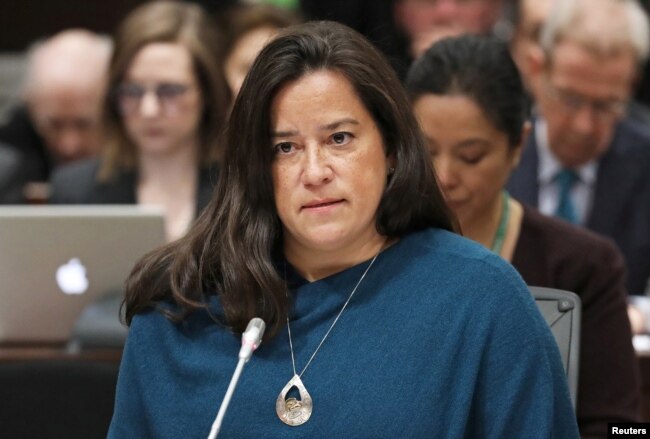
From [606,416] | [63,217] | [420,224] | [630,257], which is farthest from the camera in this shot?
[630,257]

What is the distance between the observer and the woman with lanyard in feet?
7.06

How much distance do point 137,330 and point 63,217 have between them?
88 cm

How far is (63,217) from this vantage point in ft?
10.4

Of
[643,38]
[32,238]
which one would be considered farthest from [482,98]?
[643,38]

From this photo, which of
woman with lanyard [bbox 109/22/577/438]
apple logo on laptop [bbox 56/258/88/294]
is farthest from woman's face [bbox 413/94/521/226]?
apple logo on laptop [bbox 56/258/88/294]

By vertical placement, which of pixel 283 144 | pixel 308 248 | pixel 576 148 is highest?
pixel 283 144

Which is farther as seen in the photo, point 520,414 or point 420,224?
point 420,224

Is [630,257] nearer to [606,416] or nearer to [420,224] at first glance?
[606,416]

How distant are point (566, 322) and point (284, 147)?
2.29 ft

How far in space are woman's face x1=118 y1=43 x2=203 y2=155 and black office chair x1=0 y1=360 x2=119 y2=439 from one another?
150cm

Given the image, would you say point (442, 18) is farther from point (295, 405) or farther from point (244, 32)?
point (295, 405)

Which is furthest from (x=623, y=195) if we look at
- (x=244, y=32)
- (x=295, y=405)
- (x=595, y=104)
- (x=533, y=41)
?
(x=295, y=405)

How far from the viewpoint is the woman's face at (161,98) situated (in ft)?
13.3

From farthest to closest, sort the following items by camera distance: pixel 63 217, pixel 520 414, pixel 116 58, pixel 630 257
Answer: pixel 116 58
pixel 630 257
pixel 63 217
pixel 520 414
